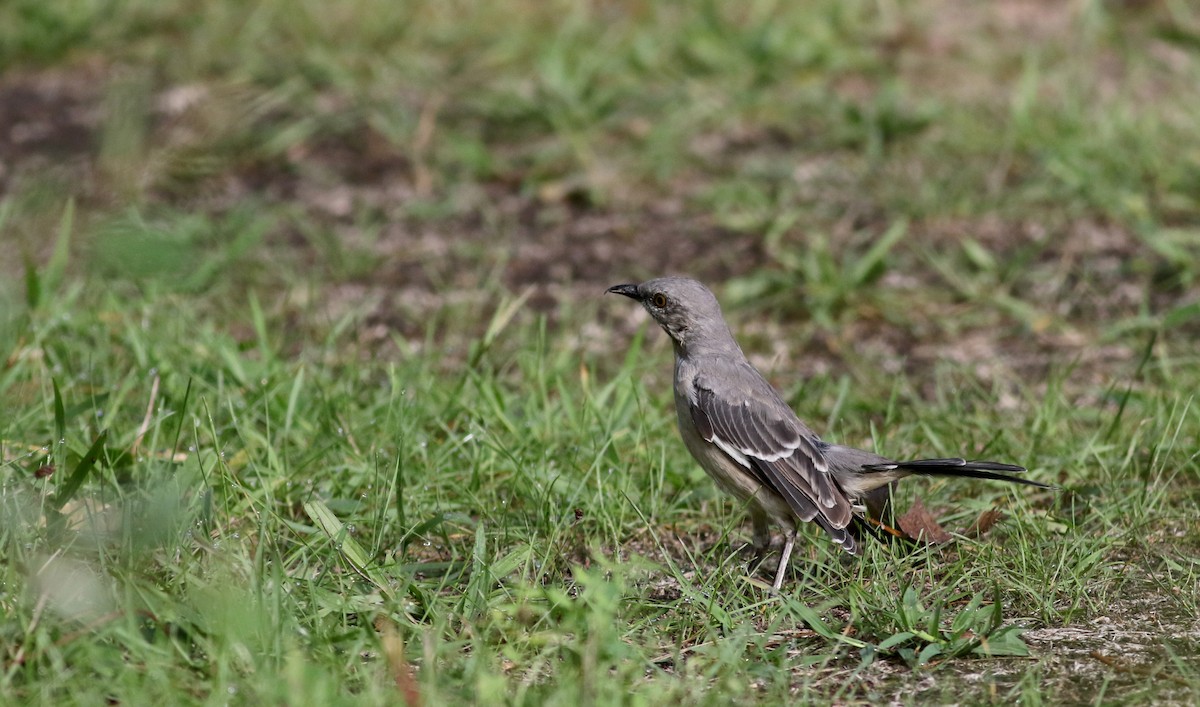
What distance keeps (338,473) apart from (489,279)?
2.42m

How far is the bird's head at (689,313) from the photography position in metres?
4.84

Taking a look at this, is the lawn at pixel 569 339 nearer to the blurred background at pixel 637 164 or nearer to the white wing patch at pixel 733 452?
the blurred background at pixel 637 164

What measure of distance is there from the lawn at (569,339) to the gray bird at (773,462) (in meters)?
0.15

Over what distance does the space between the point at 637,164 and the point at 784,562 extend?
4148 millimetres

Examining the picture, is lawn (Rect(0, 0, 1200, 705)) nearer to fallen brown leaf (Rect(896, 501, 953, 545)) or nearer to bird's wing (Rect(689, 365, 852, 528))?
fallen brown leaf (Rect(896, 501, 953, 545))

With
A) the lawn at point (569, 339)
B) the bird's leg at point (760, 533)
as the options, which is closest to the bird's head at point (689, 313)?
the lawn at point (569, 339)

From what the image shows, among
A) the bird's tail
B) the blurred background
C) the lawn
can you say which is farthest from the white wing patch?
the blurred background

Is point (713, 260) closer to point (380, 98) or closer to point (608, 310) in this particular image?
point (608, 310)

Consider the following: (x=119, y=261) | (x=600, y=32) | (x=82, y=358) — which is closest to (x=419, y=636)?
(x=119, y=261)

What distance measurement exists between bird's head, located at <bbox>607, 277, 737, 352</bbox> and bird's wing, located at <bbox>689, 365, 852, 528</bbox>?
249 millimetres

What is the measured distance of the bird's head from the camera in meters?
4.84

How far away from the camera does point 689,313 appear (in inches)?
191

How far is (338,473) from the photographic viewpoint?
462 cm

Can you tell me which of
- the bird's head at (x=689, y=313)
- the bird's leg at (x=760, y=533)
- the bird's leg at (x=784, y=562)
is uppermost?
the bird's head at (x=689, y=313)
